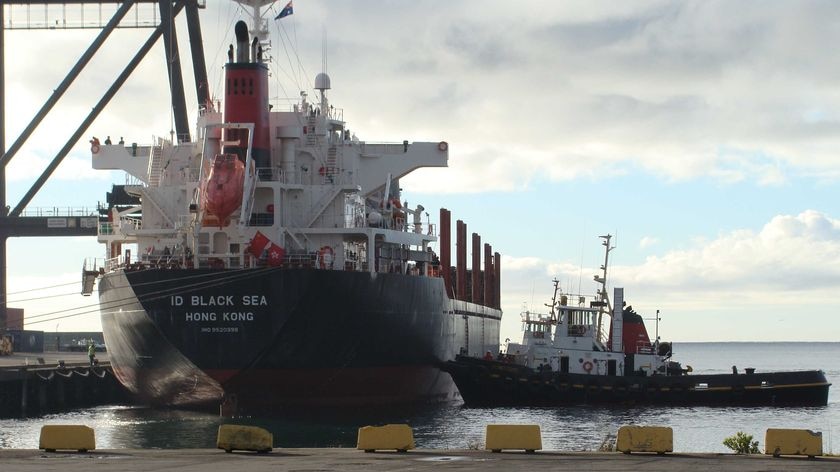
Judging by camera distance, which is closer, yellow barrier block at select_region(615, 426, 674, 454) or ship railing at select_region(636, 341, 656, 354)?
yellow barrier block at select_region(615, 426, 674, 454)

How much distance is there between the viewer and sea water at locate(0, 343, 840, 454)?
3697cm

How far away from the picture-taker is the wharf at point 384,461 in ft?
77.7

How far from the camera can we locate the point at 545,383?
49.2 meters

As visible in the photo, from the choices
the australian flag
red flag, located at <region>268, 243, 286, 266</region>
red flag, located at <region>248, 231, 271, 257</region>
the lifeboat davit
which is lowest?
red flag, located at <region>268, 243, 286, 266</region>

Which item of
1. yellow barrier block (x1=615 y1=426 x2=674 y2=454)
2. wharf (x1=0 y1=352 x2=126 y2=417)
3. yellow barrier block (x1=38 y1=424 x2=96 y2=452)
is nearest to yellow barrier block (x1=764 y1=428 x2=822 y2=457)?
yellow barrier block (x1=615 y1=426 x2=674 y2=454)

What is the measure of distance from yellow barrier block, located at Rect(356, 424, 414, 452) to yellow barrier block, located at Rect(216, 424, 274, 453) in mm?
1802

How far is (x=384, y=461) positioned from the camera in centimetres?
2514

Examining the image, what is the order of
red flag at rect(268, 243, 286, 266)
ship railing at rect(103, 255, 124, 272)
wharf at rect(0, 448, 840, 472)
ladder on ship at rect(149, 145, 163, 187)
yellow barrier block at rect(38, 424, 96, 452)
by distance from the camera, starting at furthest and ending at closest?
1. ladder on ship at rect(149, 145, 163, 187)
2. ship railing at rect(103, 255, 124, 272)
3. red flag at rect(268, 243, 286, 266)
4. yellow barrier block at rect(38, 424, 96, 452)
5. wharf at rect(0, 448, 840, 472)

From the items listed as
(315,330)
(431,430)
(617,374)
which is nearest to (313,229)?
(315,330)

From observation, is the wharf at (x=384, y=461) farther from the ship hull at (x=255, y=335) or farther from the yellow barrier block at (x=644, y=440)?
the ship hull at (x=255, y=335)

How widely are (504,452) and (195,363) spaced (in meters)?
15.3

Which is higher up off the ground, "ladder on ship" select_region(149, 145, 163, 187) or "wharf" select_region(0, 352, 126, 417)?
"ladder on ship" select_region(149, 145, 163, 187)

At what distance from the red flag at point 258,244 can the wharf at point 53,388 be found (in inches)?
467

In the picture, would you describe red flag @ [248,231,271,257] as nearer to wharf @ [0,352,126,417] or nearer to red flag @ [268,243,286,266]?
red flag @ [268,243,286,266]
